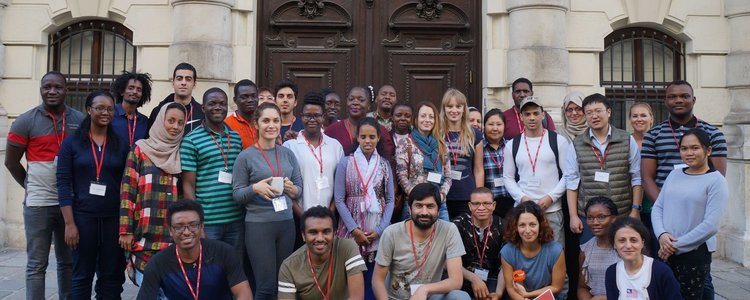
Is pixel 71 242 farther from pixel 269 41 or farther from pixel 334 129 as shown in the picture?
pixel 269 41

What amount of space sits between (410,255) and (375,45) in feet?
15.4

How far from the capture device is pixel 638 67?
9477 mm

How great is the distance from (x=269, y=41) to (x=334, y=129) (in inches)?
132

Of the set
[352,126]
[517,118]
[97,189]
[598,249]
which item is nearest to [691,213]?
[598,249]

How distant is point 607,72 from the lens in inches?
374

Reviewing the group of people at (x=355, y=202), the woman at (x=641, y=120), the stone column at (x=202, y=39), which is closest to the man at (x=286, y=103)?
the group of people at (x=355, y=202)

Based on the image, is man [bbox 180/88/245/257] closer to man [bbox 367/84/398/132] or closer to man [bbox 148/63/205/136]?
man [bbox 148/63/205/136]

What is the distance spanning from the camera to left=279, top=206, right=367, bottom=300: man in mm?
4895

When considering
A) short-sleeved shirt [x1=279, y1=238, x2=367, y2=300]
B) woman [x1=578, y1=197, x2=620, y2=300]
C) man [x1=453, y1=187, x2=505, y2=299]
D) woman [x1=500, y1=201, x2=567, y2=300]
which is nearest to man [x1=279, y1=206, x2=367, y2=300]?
short-sleeved shirt [x1=279, y1=238, x2=367, y2=300]

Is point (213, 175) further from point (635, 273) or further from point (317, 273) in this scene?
point (635, 273)

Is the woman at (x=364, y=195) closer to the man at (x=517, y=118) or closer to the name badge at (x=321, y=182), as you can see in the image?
the name badge at (x=321, y=182)

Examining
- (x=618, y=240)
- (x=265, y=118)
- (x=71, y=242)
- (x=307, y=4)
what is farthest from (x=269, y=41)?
(x=618, y=240)

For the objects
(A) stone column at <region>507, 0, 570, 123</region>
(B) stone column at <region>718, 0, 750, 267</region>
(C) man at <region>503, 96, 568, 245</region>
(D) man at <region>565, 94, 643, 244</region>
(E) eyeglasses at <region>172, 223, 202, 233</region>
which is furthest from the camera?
(B) stone column at <region>718, 0, 750, 267</region>

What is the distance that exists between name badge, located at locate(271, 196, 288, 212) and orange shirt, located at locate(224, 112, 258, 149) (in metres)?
0.74
